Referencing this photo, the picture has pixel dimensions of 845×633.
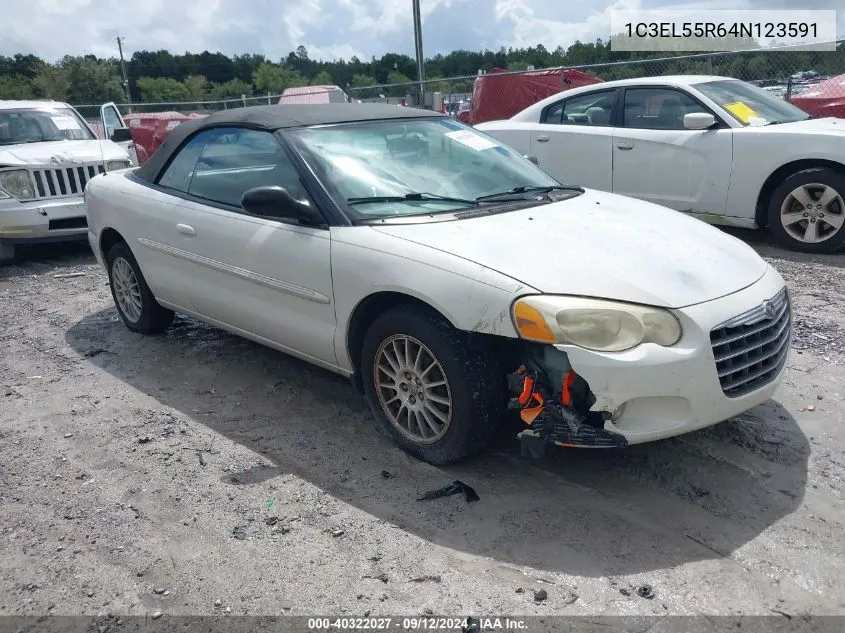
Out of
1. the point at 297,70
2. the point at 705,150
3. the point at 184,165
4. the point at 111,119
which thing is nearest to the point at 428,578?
the point at 184,165

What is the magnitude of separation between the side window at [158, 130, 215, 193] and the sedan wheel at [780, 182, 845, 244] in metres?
4.97

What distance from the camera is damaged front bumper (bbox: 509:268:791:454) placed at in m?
2.95

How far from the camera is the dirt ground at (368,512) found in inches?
106

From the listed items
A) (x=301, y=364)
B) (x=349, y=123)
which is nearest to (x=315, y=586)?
(x=301, y=364)

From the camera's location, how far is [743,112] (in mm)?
7316

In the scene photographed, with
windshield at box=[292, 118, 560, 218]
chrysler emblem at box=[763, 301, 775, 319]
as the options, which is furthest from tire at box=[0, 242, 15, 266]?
chrysler emblem at box=[763, 301, 775, 319]

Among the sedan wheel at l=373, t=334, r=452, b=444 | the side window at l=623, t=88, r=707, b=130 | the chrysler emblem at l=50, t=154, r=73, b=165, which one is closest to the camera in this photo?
the sedan wheel at l=373, t=334, r=452, b=444

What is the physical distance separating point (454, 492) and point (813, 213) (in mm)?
4971

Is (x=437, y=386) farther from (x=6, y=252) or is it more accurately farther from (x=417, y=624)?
(x=6, y=252)

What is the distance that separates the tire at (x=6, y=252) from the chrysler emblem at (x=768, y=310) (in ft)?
25.7

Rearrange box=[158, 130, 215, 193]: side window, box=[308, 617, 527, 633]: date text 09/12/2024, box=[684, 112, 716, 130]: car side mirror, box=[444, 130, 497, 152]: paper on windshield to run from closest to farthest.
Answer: box=[308, 617, 527, 633]: date text 09/12/2024, box=[444, 130, 497, 152]: paper on windshield, box=[158, 130, 215, 193]: side window, box=[684, 112, 716, 130]: car side mirror

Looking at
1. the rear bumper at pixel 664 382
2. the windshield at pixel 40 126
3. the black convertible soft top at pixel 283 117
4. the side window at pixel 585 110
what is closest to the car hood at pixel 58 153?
the windshield at pixel 40 126

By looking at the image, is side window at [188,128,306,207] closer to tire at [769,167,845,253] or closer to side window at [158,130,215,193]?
side window at [158,130,215,193]

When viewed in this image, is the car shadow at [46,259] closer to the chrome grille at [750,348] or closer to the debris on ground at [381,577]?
the debris on ground at [381,577]
